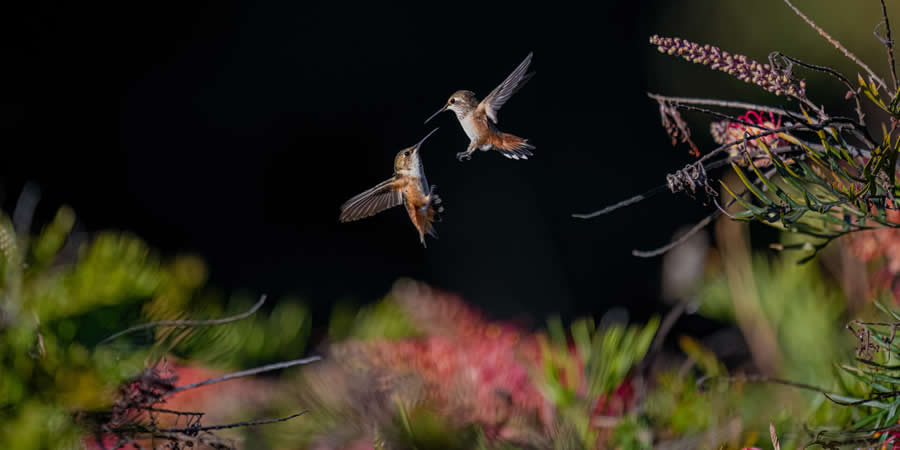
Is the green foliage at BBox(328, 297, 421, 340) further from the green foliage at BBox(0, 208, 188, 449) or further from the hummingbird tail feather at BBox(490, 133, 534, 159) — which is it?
the hummingbird tail feather at BBox(490, 133, 534, 159)

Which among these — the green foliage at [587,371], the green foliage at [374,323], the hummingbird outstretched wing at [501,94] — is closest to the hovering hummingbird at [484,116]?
the hummingbird outstretched wing at [501,94]

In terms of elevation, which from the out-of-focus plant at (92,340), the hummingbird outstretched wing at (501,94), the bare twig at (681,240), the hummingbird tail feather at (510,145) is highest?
the hummingbird outstretched wing at (501,94)

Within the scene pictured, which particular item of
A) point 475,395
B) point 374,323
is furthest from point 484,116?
point 374,323

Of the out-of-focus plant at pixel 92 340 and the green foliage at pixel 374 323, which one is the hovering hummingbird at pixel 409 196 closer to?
the out-of-focus plant at pixel 92 340

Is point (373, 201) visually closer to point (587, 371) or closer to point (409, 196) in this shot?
point (409, 196)

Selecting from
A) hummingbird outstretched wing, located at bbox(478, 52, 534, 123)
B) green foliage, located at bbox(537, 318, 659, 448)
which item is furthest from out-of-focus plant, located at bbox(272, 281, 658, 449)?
hummingbird outstretched wing, located at bbox(478, 52, 534, 123)

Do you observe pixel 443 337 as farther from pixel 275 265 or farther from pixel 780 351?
pixel 275 265

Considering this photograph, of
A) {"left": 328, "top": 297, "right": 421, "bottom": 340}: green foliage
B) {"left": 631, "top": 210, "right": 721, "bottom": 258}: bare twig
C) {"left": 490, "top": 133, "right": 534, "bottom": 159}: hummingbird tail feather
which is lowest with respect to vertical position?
{"left": 328, "top": 297, "right": 421, "bottom": 340}: green foliage
